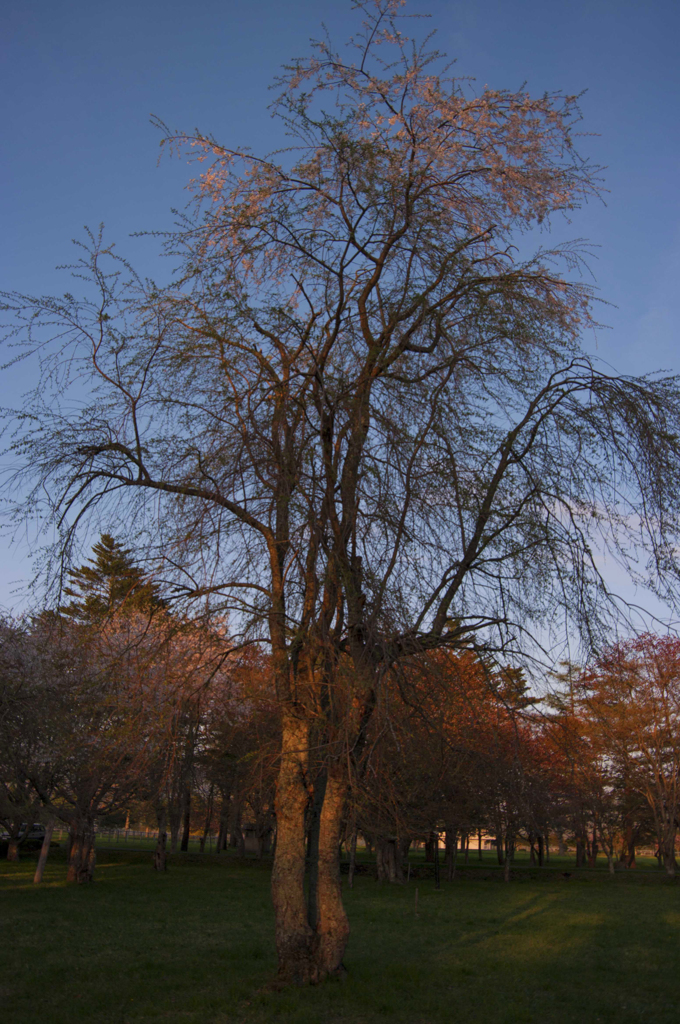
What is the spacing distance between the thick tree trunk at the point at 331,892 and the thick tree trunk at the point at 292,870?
0.40 feet

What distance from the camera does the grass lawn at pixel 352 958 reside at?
7074mm

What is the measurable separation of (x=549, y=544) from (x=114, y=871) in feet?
82.7

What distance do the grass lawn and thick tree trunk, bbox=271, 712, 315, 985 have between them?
0.26 metres

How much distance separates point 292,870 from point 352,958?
4.19 meters

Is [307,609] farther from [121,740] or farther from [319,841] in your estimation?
[319,841]

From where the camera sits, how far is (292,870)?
7.03 metres

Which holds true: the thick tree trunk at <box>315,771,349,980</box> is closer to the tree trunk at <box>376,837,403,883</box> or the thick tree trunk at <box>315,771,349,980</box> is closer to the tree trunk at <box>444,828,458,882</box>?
the tree trunk at <box>376,837,403,883</box>

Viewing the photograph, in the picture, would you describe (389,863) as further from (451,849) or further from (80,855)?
(80,855)

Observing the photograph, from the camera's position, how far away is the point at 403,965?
9.46 metres

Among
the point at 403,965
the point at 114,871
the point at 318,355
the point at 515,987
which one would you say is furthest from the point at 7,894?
the point at 318,355

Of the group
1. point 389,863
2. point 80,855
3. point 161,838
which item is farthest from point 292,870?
point 389,863

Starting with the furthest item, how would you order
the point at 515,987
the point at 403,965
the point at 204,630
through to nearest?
1. the point at 403,965
2. the point at 515,987
3. the point at 204,630

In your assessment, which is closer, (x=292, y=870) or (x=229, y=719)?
(x=292, y=870)

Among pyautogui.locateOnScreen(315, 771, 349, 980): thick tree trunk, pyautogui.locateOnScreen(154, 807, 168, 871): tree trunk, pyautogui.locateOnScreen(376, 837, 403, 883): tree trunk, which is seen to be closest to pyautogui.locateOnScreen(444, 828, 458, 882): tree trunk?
pyautogui.locateOnScreen(376, 837, 403, 883): tree trunk
